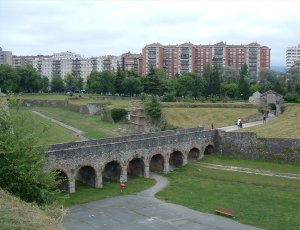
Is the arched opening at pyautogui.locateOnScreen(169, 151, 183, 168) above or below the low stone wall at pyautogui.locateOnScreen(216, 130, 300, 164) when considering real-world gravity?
below

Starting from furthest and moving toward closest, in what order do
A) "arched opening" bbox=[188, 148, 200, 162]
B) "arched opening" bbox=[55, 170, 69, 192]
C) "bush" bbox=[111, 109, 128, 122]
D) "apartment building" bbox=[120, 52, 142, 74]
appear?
"apartment building" bbox=[120, 52, 142, 74], "bush" bbox=[111, 109, 128, 122], "arched opening" bbox=[188, 148, 200, 162], "arched opening" bbox=[55, 170, 69, 192]

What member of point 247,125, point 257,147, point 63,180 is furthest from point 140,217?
point 247,125

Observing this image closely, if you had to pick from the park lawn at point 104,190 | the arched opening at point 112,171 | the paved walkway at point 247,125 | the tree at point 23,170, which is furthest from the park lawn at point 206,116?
the tree at point 23,170

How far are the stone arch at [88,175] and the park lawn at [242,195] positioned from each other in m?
5.37

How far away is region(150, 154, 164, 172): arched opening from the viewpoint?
137 ft

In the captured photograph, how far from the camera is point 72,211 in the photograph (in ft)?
94.5

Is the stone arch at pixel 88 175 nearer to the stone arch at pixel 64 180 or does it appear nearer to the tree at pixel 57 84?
the stone arch at pixel 64 180

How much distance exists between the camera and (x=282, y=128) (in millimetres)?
47594

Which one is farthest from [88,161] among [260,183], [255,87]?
[255,87]

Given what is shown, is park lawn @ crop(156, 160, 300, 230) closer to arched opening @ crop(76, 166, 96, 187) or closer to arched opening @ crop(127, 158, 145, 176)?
arched opening @ crop(127, 158, 145, 176)

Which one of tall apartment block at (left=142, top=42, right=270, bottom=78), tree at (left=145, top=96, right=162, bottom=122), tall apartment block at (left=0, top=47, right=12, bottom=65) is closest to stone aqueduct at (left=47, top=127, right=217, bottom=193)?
tree at (left=145, top=96, right=162, bottom=122)

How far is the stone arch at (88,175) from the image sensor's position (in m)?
35.1

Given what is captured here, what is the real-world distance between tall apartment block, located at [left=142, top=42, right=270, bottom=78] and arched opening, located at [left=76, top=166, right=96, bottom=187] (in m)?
98.0

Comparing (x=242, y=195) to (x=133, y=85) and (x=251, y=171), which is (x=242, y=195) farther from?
(x=133, y=85)
